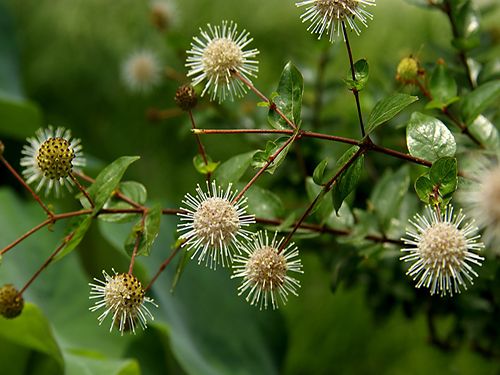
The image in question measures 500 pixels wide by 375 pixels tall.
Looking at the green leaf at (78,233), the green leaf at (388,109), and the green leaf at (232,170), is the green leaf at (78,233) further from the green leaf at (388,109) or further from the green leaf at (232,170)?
the green leaf at (388,109)

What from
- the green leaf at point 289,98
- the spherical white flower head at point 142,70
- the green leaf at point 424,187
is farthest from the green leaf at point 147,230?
the spherical white flower head at point 142,70

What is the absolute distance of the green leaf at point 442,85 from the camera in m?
0.59

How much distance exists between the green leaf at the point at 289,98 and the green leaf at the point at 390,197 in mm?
220

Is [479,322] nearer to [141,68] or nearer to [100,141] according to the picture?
[141,68]

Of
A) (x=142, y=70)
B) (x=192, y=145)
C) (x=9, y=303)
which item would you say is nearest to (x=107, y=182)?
(x=9, y=303)

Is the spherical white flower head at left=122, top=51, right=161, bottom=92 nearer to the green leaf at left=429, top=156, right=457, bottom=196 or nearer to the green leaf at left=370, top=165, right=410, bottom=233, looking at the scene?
the green leaf at left=370, top=165, right=410, bottom=233

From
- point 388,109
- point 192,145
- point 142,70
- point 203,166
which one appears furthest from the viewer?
point 192,145

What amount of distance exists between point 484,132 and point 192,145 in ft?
3.31

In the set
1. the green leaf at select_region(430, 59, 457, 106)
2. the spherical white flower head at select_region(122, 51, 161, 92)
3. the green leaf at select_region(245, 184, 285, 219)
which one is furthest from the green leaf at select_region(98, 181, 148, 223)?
the spherical white flower head at select_region(122, 51, 161, 92)

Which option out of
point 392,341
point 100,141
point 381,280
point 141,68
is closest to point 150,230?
point 381,280

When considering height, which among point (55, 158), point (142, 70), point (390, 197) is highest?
point (142, 70)

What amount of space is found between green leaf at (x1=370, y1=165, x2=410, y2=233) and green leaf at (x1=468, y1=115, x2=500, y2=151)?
0.32 ft

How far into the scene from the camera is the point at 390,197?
0.65 m

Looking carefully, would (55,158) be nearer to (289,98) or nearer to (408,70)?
(289,98)
